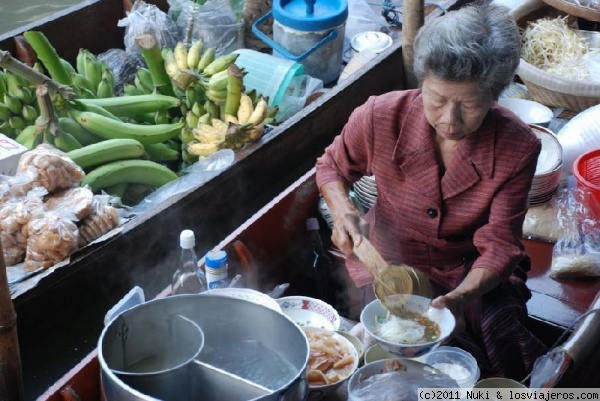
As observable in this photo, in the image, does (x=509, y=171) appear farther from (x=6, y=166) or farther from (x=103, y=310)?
(x=6, y=166)

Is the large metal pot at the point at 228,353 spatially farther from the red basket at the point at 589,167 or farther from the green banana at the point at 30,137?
the red basket at the point at 589,167

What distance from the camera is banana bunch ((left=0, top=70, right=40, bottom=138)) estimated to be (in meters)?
3.48

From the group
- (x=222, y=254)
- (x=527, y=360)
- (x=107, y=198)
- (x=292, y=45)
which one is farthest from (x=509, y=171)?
(x=292, y=45)

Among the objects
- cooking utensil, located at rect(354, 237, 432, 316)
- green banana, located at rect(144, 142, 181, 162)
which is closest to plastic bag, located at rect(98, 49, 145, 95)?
green banana, located at rect(144, 142, 181, 162)

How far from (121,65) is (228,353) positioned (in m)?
Answer: 2.90

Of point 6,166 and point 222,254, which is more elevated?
point 222,254

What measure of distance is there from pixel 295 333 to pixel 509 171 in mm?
1002

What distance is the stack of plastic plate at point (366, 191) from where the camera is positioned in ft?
10.5

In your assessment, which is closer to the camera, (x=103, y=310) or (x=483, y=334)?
(x=483, y=334)

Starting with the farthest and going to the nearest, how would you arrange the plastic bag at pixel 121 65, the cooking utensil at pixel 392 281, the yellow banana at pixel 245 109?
the plastic bag at pixel 121 65 < the yellow banana at pixel 245 109 < the cooking utensil at pixel 392 281

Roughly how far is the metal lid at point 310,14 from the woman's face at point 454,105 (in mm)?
2275

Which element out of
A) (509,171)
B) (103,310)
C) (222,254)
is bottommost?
(103,310)

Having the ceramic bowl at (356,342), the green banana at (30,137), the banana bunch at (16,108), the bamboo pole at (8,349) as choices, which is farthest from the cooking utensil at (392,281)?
the banana bunch at (16,108)

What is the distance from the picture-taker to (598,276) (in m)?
3.03
